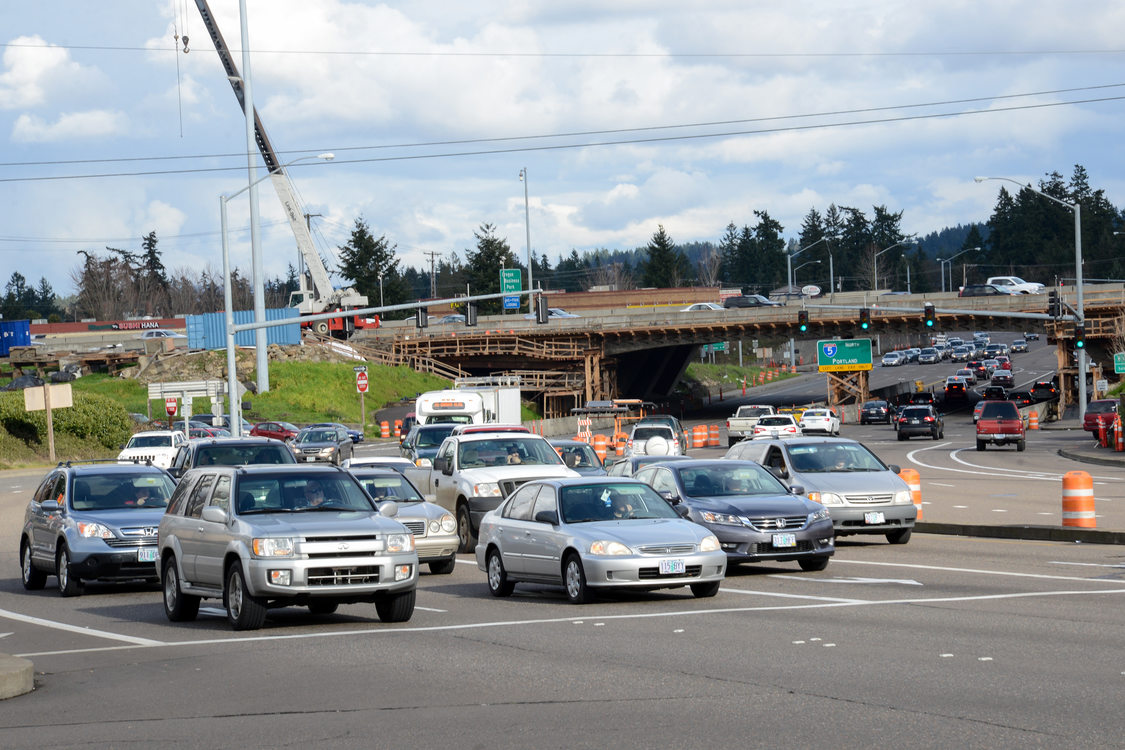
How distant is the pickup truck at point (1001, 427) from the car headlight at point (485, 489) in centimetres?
3486

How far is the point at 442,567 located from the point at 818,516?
5.45m

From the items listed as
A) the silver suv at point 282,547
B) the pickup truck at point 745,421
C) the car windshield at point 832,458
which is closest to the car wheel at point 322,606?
the silver suv at point 282,547

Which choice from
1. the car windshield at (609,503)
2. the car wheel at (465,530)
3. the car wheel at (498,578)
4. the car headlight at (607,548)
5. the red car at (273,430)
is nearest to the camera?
the car headlight at (607,548)

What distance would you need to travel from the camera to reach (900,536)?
2177cm

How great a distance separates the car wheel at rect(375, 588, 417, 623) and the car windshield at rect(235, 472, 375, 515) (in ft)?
3.26

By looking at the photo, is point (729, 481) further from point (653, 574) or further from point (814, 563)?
point (653, 574)

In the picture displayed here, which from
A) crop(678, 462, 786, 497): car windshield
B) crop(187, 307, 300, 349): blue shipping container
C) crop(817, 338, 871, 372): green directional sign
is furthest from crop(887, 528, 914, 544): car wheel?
crop(187, 307, 300, 349): blue shipping container

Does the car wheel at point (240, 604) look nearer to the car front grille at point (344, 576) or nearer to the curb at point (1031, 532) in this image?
the car front grille at point (344, 576)

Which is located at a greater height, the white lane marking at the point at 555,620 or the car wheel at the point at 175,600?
the car wheel at the point at 175,600

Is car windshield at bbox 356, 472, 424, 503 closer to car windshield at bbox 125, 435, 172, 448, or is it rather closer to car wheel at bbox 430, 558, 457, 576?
car wheel at bbox 430, 558, 457, 576

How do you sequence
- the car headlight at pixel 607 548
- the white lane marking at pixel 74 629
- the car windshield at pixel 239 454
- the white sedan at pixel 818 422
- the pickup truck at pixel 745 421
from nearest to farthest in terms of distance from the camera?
the white lane marking at pixel 74 629, the car headlight at pixel 607 548, the car windshield at pixel 239 454, the pickup truck at pixel 745 421, the white sedan at pixel 818 422

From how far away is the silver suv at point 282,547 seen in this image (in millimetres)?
13539

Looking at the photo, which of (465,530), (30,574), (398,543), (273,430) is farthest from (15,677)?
(273,430)

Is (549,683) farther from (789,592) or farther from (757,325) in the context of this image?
(757,325)
